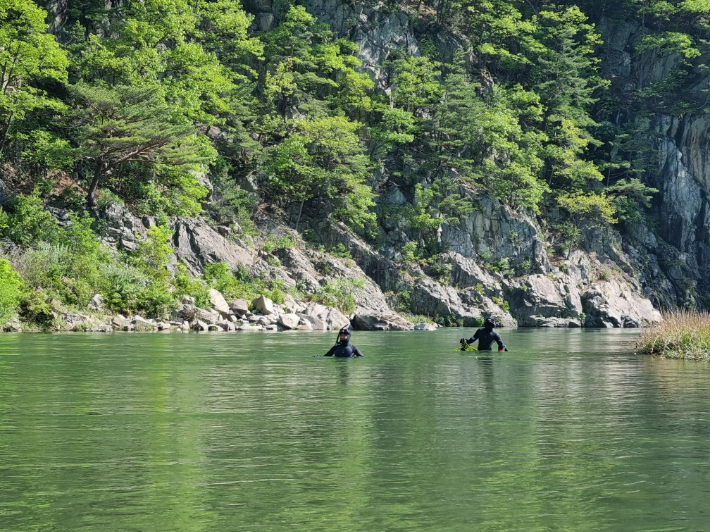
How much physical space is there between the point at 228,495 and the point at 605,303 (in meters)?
64.3

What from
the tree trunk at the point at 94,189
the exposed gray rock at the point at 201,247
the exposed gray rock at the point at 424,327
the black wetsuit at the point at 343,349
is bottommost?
the black wetsuit at the point at 343,349

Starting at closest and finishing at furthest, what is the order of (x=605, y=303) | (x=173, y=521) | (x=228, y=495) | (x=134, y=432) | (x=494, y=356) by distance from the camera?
(x=173, y=521) → (x=228, y=495) → (x=134, y=432) → (x=494, y=356) → (x=605, y=303)

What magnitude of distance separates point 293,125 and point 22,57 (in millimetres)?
23651

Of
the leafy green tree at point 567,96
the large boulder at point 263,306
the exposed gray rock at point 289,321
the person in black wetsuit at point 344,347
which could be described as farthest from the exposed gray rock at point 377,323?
the leafy green tree at point 567,96

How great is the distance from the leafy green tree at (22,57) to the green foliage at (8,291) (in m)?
14.1

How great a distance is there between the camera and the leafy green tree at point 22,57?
1810 inches

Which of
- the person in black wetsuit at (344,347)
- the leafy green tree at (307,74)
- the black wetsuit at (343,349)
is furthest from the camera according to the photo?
the leafy green tree at (307,74)

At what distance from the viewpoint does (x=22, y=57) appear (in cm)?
4622

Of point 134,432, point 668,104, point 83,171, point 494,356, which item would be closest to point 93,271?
point 83,171

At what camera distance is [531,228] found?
69.6 metres

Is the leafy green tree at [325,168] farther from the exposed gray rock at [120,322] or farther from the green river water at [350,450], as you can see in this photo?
the green river water at [350,450]

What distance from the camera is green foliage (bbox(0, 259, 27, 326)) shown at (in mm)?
34719

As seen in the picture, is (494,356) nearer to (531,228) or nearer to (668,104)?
(531,228)

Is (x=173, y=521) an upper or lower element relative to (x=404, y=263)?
lower
